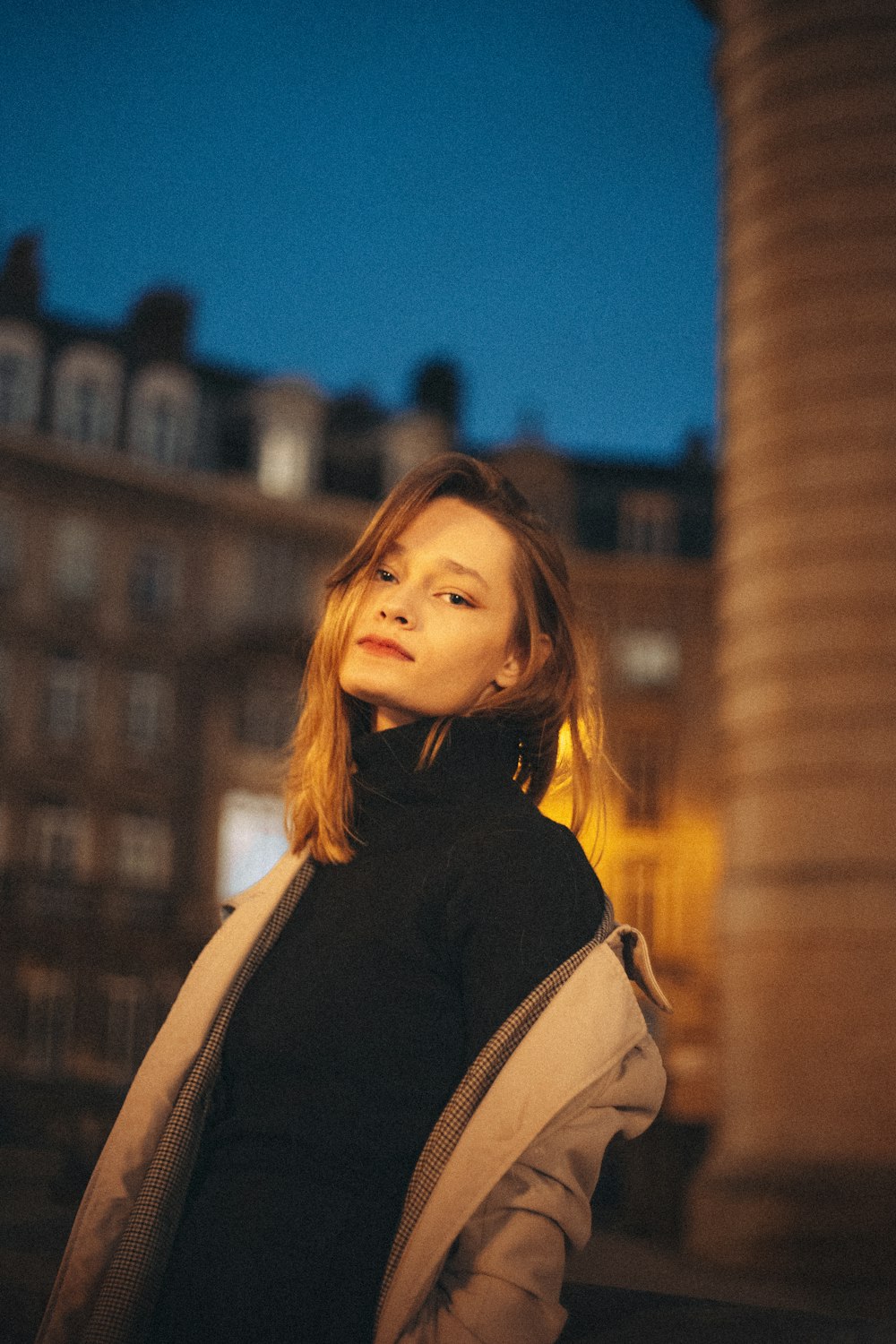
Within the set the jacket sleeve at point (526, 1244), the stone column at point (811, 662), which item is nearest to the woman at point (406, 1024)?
the jacket sleeve at point (526, 1244)

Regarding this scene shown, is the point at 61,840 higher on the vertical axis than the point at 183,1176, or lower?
lower

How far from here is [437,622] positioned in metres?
2.16

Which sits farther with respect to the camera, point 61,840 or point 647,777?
point 647,777

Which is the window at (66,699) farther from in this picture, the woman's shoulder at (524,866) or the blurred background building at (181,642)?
the woman's shoulder at (524,866)

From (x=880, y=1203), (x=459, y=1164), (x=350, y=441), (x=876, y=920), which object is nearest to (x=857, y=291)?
(x=876, y=920)

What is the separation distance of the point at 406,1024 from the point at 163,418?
23.9 m

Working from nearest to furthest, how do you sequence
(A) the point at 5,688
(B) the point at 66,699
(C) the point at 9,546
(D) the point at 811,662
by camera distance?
(D) the point at 811,662
(A) the point at 5,688
(C) the point at 9,546
(B) the point at 66,699

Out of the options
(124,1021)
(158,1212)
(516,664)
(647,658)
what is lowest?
(124,1021)

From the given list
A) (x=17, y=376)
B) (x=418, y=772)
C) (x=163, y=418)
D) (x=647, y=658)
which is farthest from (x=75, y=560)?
(x=418, y=772)

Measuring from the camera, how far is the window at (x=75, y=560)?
24125 mm

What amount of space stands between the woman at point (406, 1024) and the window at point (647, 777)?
23.0 metres

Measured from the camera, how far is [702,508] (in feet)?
89.7

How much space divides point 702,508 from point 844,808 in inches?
738

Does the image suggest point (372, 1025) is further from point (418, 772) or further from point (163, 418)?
point (163, 418)
